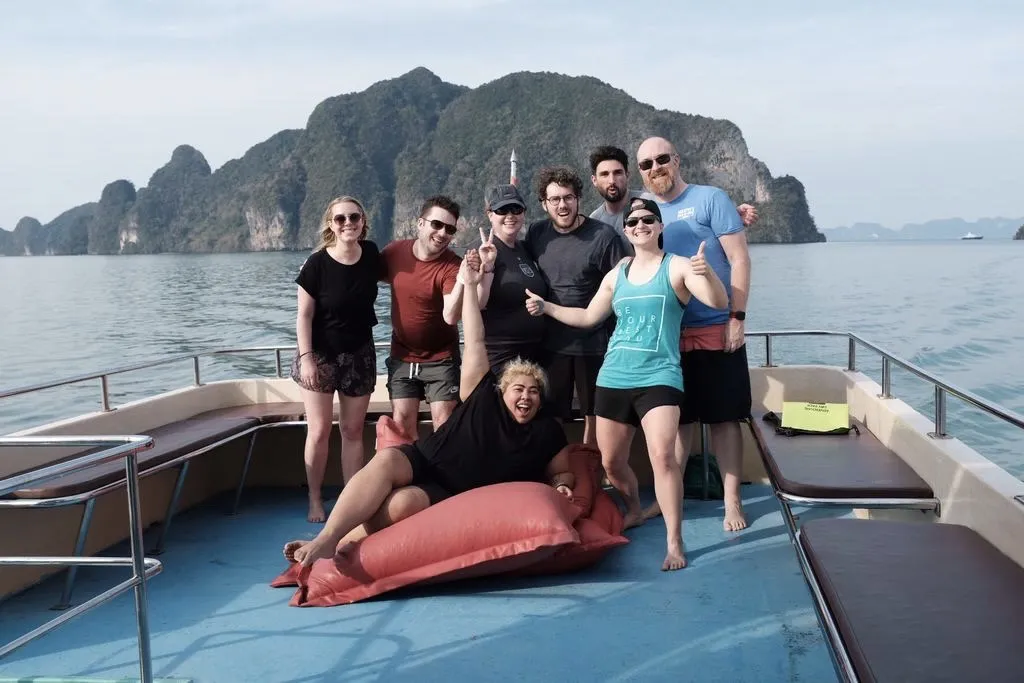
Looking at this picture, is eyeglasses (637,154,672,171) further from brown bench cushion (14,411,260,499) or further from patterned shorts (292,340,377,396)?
brown bench cushion (14,411,260,499)

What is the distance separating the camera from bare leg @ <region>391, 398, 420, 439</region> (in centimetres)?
416

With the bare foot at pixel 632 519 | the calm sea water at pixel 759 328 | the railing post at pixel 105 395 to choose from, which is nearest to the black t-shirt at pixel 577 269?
the bare foot at pixel 632 519

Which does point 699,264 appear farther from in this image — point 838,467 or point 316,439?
point 316,439

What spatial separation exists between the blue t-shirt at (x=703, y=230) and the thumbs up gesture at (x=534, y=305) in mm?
624

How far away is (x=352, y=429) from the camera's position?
4.22m

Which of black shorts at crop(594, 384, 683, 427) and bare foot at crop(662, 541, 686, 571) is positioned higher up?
black shorts at crop(594, 384, 683, 427)

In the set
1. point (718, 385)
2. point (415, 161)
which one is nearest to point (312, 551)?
point (718, 385)

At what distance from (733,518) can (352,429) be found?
1841 millimetres

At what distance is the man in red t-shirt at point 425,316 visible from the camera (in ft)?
13.2

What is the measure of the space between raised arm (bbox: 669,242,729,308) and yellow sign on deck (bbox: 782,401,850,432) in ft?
2.54

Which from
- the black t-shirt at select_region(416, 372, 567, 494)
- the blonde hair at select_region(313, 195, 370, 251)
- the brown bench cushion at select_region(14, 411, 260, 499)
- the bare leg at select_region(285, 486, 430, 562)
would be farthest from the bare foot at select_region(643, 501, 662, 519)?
the brown bench cushion at select_region(14, 411, 260, 499)

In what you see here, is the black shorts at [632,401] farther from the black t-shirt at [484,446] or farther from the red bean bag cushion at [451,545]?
the red bean bag cushion at [451,545]

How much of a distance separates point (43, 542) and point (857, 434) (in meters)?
3.52

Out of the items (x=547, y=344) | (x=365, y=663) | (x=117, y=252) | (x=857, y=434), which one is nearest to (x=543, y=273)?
(x=547, y=344)
